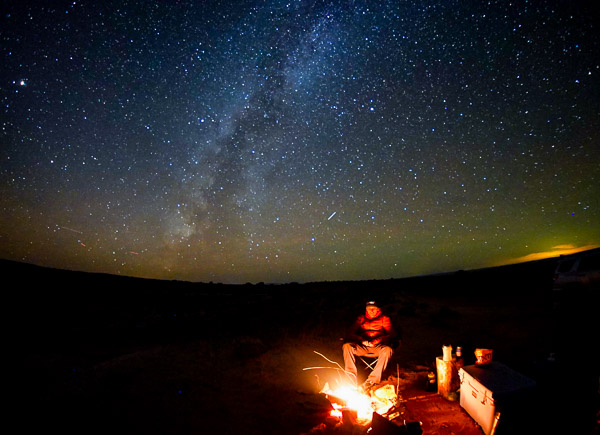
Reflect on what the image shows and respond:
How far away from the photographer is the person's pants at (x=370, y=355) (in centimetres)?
492

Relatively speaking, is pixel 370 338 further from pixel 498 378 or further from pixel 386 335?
pixel 498 378

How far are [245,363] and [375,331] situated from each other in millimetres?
3792

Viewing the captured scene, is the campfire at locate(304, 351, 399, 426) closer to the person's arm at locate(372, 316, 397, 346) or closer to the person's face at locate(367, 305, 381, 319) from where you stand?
the person's arm at locate(372, 316, 397, 346)

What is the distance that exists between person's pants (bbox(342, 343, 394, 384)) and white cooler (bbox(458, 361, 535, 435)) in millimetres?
1266

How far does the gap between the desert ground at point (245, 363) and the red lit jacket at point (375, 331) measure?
2.57ft

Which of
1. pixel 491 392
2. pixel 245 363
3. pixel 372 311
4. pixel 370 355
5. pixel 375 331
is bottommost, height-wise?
pixel 245 363

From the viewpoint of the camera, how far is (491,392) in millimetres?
3371

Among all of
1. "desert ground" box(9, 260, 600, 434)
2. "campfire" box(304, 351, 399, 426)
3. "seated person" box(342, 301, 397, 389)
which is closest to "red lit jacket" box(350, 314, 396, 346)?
"seated person" box(342, 301, 397, 389)

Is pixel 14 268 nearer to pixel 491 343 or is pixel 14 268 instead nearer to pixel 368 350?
pixel 368 350

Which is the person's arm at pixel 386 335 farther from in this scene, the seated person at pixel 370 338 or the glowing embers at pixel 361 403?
the glowing embers at pixel 361 403

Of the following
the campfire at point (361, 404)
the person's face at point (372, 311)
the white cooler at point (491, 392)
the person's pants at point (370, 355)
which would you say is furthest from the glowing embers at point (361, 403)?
the person's face at point (372, 311)

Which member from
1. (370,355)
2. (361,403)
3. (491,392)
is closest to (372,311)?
(370,355)

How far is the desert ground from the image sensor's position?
14.7ft

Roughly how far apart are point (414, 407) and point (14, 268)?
1500 inches
